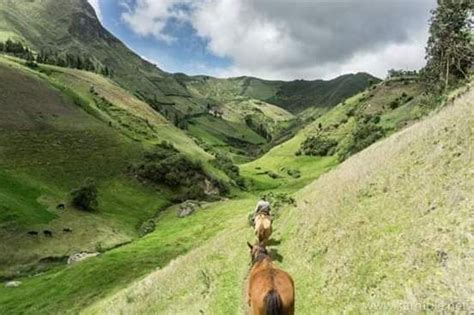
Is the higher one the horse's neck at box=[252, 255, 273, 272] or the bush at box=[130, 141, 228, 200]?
the horse's neck at box=[252, 255, 273, 272]

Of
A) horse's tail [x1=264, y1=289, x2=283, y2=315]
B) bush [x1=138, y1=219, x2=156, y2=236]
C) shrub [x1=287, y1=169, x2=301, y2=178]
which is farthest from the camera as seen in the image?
shrub [x1=287, y1=169, x2=301, y2=178]

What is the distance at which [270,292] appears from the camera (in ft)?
50.4

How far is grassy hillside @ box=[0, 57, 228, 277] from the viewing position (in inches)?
3531

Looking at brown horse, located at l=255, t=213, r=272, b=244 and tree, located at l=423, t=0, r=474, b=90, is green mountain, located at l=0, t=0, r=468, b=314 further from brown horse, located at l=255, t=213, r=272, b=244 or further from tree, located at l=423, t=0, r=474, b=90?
tree, located at l=423, t=0, r=474, b=90

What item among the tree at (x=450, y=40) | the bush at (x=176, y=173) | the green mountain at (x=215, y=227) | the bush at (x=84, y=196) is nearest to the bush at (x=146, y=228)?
the green mountain at (x=215, y=227)

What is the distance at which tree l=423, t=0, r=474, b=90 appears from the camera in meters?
85.1

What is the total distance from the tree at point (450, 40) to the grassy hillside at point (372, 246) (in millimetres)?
57617

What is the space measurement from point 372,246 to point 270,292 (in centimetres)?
956

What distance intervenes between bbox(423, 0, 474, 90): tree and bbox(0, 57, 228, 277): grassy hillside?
70871 millimetres

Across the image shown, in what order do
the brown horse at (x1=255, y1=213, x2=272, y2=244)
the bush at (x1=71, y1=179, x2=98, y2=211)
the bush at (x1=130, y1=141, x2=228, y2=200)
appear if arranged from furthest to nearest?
the bush at (x1=130, y1=141, x2=228, y2=200)
the bush at (x1=71, y1=179, x2=98, y2=211)
the brown horse at (x1=255, y1=213, x2=272, y2=244)

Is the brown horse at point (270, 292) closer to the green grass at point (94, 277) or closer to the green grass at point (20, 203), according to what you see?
the green grass at point (94, 277)

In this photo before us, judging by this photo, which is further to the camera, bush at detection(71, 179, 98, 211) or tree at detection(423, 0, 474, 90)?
bush at detection(71, 179, 98, 211)

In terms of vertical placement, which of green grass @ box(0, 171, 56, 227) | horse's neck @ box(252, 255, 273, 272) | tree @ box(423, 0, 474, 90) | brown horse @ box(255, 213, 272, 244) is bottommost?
green grass @ box(0, 171, 56, 227)

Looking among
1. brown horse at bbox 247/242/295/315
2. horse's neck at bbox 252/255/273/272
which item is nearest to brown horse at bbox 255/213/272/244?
horse's neck at bbox 252/255/273/272
